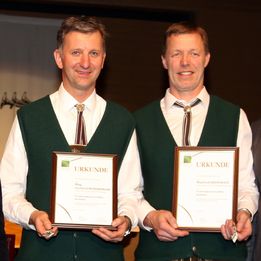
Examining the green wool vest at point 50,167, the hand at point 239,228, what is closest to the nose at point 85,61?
the green wool vest at point 50,167

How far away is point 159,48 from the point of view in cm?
719

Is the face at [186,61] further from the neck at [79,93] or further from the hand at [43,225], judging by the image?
the hand at [43,225]

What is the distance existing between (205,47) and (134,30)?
406 cm

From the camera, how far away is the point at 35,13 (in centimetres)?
714

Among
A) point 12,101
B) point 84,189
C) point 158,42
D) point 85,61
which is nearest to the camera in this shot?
point 84,189

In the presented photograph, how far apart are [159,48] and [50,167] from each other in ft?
14.5

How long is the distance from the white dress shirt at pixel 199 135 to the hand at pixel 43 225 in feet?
1.53

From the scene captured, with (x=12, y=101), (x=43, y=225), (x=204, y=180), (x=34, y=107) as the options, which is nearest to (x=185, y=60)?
(x=204, y=180)

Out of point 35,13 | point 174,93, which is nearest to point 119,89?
point 35,13

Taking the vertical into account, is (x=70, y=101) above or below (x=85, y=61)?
below

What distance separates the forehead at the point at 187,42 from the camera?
313 centimetres

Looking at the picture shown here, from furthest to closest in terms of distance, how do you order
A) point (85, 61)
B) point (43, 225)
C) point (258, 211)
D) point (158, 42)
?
1. point (158, 42)
2. point (258, 211)
3. point (85, 61)
4. point (43, 225)

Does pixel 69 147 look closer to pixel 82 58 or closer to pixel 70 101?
pixel 70 101

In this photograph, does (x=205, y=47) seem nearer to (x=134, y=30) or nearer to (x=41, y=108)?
(x=41, y=108)
